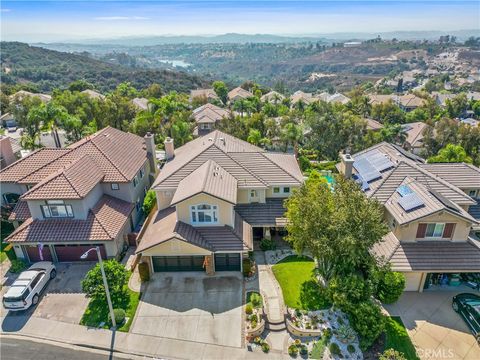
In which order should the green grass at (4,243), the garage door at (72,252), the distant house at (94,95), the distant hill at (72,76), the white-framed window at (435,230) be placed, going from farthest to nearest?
the distant hill at (72,76)
the distant house at (94,95)
the green grass at (4,243)
the garage door at (72,252)
the white-framed window at (435,230)

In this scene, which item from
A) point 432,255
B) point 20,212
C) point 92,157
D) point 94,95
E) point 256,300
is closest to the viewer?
point 256,300

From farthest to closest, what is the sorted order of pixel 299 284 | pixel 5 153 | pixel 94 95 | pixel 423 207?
pixel 94 95
pixel 5 153
pixel 299 284
pixel 423 207

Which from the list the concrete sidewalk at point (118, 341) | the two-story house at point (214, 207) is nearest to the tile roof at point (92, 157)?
the two-story house at point (214, 207)

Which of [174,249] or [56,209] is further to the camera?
[56,209]

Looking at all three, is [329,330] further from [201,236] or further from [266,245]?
[201,236]

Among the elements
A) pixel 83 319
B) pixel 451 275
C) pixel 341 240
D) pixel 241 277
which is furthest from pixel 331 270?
pixel 83 319

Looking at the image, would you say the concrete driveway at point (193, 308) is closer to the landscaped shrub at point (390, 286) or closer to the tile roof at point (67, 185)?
the tile roof at point (67, 185)

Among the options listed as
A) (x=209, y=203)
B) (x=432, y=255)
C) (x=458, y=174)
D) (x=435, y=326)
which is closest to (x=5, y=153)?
(x=209, y=203)
